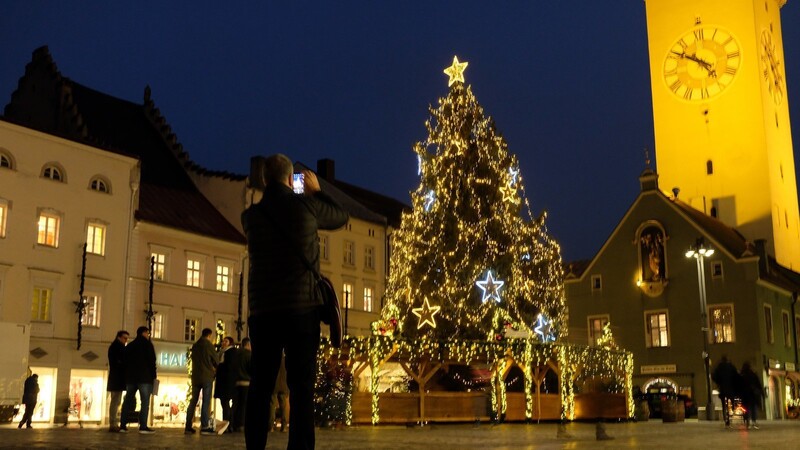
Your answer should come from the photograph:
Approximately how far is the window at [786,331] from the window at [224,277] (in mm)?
28159

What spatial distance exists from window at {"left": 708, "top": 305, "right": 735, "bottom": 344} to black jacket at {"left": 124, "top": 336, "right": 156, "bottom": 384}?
35.4 metres

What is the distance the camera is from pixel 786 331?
5084cm

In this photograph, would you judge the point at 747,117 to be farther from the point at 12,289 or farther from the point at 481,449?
the point at 481,449

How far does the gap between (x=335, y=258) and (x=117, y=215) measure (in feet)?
43.3

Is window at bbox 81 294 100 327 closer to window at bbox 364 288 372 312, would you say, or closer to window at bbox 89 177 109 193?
window at bbox 89 177 109 193

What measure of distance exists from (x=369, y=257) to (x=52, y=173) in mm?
19405

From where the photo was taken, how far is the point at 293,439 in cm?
661

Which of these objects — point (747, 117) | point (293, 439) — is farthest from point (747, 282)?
point (293, 439)

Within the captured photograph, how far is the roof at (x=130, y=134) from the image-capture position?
44.4 meters

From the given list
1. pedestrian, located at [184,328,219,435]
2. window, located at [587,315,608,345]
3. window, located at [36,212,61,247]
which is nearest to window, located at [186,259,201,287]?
window, located at [36,212,61,247]

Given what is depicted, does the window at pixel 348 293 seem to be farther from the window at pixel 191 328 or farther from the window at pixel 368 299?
the window at pixel 191 328

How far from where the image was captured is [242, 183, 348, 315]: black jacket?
666 cm

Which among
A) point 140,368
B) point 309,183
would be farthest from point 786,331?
point 309,183

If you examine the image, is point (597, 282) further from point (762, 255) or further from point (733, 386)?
point (733, 386)
